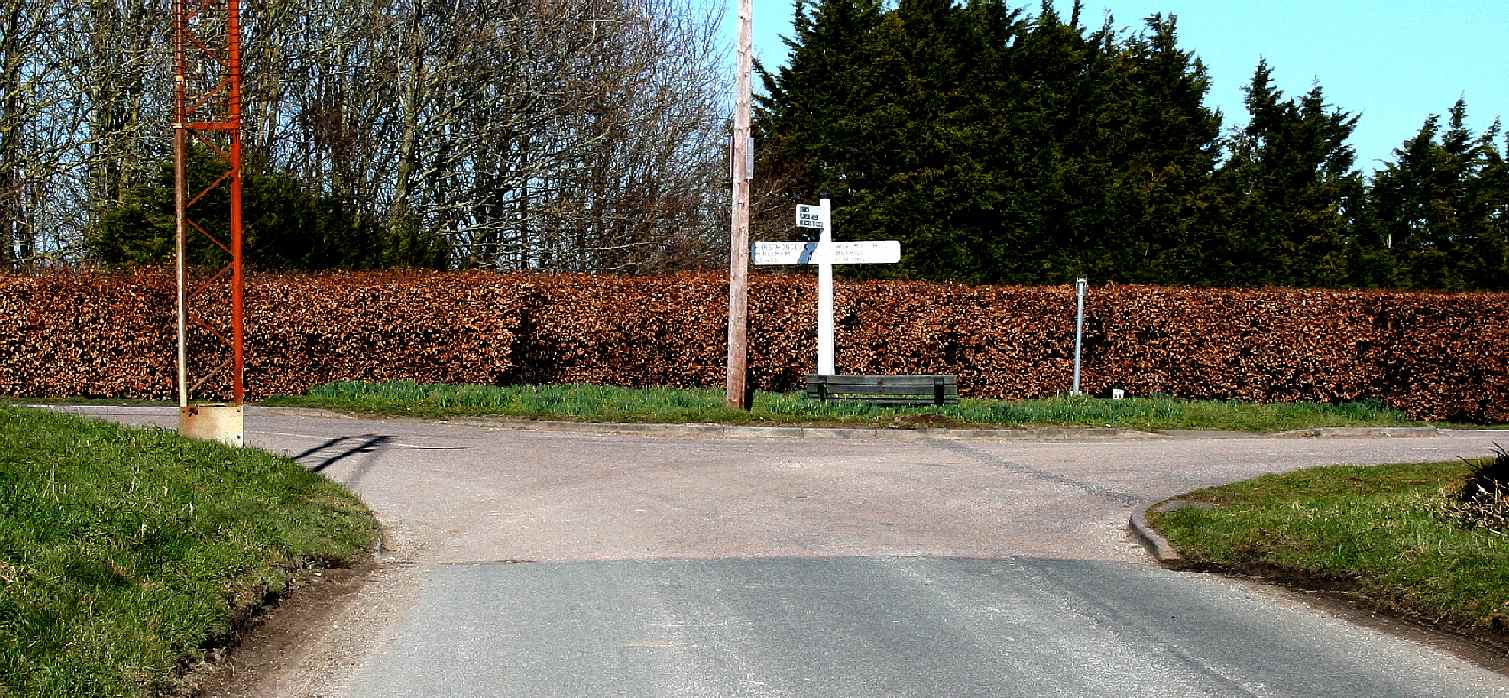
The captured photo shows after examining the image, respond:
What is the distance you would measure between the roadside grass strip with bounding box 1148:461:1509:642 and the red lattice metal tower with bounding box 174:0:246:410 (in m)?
8.88

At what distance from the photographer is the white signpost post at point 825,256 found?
21.5m

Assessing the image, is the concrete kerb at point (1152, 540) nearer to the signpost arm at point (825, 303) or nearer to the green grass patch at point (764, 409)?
the green grass patch at point (764, 409)

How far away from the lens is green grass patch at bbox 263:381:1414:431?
1911 cm

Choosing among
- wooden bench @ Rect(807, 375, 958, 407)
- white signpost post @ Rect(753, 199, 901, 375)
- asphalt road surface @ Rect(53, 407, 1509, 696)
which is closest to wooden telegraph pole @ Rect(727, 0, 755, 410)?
wooden bench @ Rect(807, 375, 958, 407)

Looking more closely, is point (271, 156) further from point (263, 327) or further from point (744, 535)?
point (744, 535)

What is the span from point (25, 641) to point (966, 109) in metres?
38.1

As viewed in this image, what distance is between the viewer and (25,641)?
18.9ft

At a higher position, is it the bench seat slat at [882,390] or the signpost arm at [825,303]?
the signpost arm at [825,303]

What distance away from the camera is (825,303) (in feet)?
72.3

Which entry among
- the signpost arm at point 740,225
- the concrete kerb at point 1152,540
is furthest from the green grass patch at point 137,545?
the signpost arm at point 740,225

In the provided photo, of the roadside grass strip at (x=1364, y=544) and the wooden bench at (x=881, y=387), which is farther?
the wooden bench at (x=881, y=387)

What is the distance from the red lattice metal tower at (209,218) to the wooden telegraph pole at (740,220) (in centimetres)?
667

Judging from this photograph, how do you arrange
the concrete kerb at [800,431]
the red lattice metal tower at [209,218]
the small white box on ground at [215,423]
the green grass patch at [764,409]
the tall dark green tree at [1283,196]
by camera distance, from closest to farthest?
the small white box on ground at [215,423] → the red lattice metal tower at [209,218] → the concrete kerb at [800,431] → the green grass patch at [764,409] → the tall dark green tree at [1283,196]

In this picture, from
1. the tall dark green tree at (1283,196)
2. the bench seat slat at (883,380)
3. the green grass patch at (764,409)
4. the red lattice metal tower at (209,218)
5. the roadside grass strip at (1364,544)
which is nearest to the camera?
the roadside grass strip at (1364,544)
